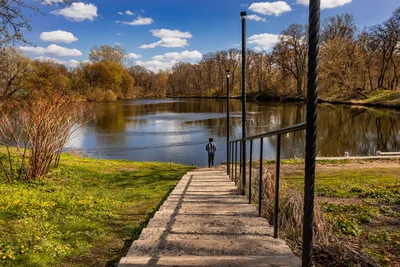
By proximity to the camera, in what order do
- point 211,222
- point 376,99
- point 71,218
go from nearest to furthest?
point 211,222 → point 71,218 → point 376,99

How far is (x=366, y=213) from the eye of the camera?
459cm

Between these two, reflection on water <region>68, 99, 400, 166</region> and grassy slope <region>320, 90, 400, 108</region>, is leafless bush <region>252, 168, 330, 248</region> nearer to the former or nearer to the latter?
reflection on water <region>68, 99, 400, 166</region>

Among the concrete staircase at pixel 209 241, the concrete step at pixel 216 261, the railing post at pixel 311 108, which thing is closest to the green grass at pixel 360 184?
the concrete staircase at pixel 209 241

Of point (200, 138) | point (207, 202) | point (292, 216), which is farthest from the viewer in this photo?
point (200, 138)

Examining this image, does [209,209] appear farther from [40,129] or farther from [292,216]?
[40,129]

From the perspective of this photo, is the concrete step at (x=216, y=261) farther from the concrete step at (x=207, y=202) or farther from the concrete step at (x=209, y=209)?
A: the concrete step at (x=207, y=202)

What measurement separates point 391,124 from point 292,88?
32.0m

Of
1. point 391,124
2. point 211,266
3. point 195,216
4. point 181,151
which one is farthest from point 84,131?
point 391,124

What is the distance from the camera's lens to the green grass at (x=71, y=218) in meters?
2.57

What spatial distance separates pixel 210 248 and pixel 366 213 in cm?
361

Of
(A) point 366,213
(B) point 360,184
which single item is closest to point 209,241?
(A) point 366,213

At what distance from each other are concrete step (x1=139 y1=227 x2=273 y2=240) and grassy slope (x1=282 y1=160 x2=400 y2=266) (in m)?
1.38

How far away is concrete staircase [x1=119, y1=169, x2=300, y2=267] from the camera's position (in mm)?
1835

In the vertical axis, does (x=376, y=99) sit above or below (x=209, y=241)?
above
